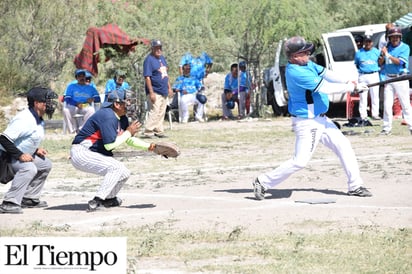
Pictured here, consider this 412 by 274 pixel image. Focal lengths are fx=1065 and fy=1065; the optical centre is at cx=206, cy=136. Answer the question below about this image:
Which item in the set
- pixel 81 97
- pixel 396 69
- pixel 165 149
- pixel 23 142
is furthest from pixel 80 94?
pixel 165 149

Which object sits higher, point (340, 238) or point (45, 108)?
point (45, 108)

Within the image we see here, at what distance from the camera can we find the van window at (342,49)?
27.6 meters

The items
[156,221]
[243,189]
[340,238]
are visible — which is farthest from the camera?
[243,189]

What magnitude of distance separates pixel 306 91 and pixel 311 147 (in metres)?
0.67

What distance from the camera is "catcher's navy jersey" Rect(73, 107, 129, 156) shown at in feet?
40.0

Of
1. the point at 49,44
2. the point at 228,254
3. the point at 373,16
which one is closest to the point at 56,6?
the point at 49,44

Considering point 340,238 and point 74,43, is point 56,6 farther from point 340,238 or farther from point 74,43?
point 340,238

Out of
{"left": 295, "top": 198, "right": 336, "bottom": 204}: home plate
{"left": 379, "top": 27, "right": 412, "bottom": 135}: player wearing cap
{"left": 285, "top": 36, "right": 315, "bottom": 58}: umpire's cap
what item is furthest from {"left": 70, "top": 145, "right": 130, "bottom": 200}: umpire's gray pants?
{"left": 379, "top": 27, "right": 412, "bottom": 135}: player wearing cap

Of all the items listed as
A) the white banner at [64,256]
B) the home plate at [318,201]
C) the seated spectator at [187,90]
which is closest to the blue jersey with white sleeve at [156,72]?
the seated spectator at [187,90]

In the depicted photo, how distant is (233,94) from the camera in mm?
29156

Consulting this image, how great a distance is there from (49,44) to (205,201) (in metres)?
18.7

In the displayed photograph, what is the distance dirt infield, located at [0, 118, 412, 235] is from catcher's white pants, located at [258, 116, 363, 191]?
0.27 m

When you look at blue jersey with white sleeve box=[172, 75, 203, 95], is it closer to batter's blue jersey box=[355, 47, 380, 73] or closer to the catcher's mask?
batter's blue jersey box=[355, 47, 380, 73]

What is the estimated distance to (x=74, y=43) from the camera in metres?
30.7
